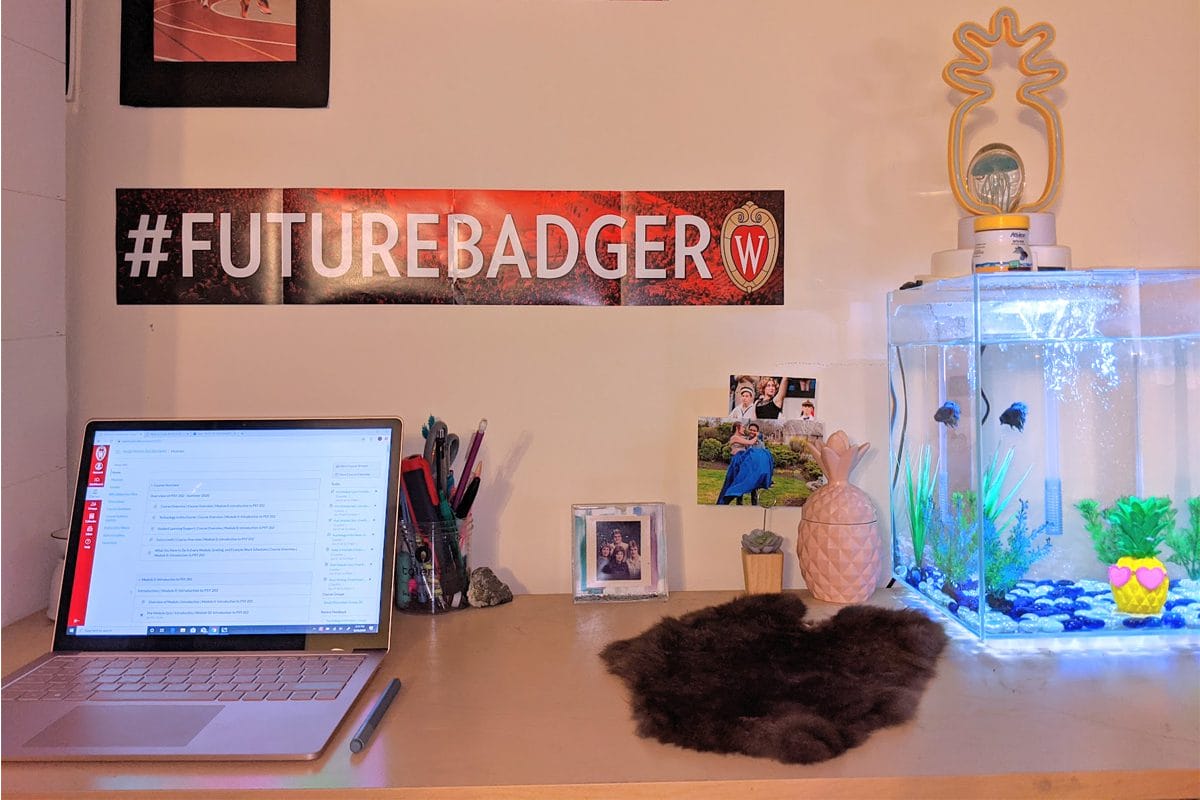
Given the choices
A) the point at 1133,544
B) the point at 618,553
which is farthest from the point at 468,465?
the point at 1133,544

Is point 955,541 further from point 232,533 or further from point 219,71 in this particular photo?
point 219,71

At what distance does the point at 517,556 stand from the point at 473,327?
0.34 metres

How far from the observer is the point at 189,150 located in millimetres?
1242

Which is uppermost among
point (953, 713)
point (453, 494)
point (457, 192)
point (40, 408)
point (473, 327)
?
point (457, 192)

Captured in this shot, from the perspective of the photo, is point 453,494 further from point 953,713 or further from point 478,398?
point 953,713

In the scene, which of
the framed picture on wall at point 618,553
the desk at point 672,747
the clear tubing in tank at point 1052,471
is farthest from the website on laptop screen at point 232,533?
the clear tubing in tank at point 1052,471

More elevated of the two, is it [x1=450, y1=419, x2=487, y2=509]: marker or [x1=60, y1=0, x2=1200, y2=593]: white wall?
[x1=60, y1=0, x2=1200, y2=593]: white wall

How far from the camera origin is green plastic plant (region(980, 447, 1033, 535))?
1.05 m

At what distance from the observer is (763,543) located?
1213 millimetres

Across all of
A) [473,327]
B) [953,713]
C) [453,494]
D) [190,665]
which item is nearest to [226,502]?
[190,665]

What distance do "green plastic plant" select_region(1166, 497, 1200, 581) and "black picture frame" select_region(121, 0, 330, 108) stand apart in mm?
1312

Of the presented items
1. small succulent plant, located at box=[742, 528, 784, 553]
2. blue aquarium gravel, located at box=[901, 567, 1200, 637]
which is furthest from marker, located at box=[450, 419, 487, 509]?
blue aquarium gravel, located at box=[901, 567, 1200, 637]

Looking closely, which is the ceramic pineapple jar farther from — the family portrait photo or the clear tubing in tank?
the clear tubing in tank

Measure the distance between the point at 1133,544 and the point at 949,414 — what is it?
0.28 meters
